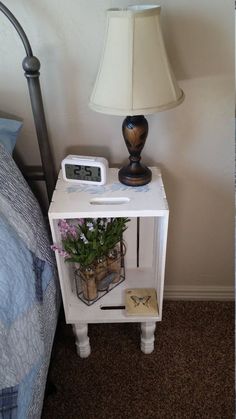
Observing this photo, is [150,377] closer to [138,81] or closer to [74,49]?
[138,81]

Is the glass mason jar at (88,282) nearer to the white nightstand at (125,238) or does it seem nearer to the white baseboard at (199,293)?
the white nightstand at (125,238)

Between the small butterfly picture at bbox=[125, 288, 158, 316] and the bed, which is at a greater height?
the bed

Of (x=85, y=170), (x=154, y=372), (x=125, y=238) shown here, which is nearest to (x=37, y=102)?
(x=85, y=170)

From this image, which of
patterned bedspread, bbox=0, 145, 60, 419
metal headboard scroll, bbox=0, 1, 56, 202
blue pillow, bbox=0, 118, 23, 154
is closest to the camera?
patterned bedspread, bbox=0, 145, 60, 419

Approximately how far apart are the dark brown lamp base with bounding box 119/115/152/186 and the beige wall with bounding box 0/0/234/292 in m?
0.12

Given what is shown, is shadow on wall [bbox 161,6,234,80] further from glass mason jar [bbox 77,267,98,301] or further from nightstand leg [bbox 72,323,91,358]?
nightstand leg [bbox 72,323,91,358]

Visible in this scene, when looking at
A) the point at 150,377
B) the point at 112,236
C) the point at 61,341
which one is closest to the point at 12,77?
the point at 112,236

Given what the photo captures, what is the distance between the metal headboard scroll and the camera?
0.81m

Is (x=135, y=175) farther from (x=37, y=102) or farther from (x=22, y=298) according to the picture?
(x=22, y=298)

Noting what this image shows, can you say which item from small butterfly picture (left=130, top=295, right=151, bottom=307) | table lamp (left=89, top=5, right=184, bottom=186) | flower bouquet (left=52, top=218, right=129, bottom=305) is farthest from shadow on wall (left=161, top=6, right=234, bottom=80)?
small butterfly picture (left=130, top=295, right=151, bottom=307)

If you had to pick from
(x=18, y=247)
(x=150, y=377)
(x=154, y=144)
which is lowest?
(x=150, y=377)

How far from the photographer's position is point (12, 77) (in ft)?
3.15

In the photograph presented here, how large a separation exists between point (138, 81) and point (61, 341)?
0.98 metres

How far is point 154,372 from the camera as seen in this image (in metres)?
1.17
